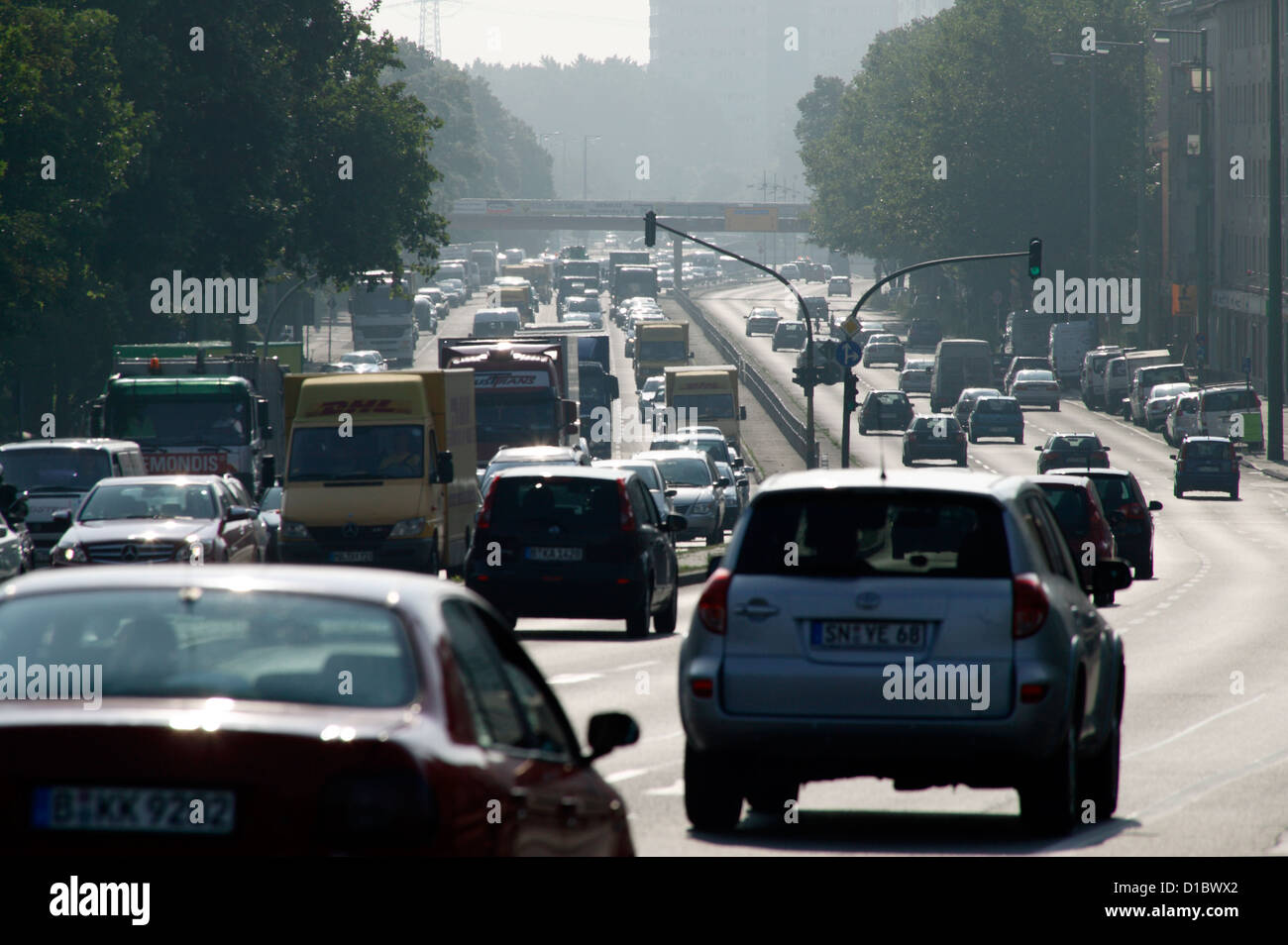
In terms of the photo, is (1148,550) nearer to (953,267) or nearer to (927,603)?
(927,603)

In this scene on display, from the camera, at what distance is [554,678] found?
18453 millimetres

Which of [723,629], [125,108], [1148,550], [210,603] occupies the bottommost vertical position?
[1148,550]

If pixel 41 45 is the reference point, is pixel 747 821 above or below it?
below

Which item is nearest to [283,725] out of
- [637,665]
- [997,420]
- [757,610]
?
[757,610]

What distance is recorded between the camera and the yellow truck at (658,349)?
94.9 meters

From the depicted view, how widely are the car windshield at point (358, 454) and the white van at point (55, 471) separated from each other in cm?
387

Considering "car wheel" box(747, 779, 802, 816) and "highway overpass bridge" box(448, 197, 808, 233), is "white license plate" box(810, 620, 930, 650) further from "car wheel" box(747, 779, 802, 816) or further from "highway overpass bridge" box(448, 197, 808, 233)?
"highway overpass bridge" box(448, 197, 808, 233)

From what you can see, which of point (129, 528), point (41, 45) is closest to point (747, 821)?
point (129, 528)

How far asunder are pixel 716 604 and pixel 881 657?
76 centimetres

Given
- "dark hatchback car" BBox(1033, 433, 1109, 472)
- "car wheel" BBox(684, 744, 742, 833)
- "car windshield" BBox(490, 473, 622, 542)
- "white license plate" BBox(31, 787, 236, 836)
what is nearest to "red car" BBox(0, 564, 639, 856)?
"white license plate" BBox(31, 787, 236, 836)

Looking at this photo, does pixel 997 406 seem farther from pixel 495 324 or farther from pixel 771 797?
pixel 771 797

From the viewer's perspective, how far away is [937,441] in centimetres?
6369

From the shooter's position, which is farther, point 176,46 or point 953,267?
point 953,267
